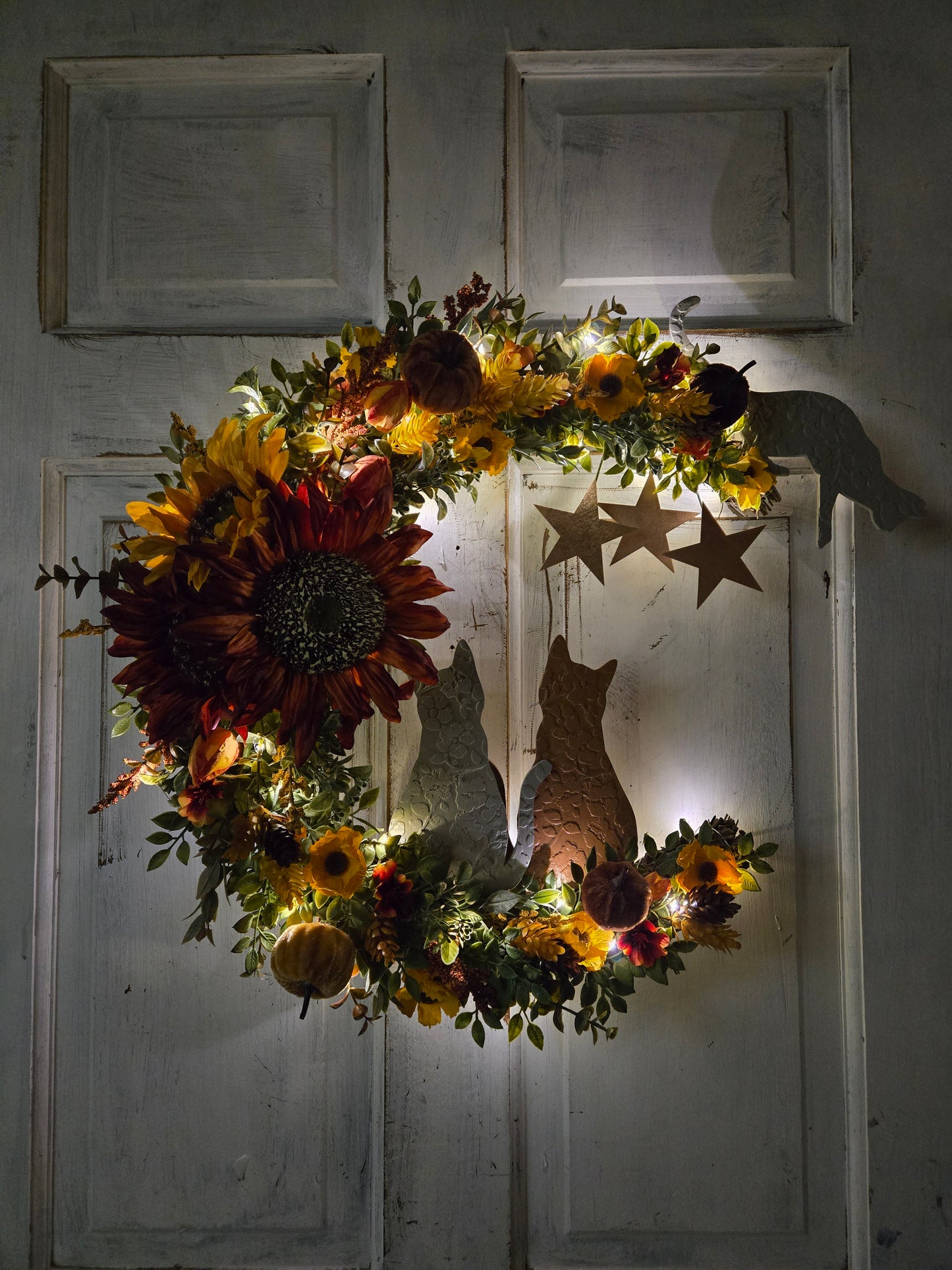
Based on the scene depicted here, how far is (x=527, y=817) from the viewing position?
2.86 ft

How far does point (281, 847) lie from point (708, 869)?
0.44 metres

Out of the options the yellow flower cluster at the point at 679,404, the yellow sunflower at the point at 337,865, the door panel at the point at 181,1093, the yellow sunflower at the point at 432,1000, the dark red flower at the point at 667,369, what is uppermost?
the dark red flower at the point at 667,369

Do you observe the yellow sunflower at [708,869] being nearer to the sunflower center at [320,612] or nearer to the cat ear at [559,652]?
the cat ear at [559,652]

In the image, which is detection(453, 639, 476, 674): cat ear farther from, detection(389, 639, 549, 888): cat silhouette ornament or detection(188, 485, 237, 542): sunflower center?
detection(188, 485, 237, 542): sunflower center

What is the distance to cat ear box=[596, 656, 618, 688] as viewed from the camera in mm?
939

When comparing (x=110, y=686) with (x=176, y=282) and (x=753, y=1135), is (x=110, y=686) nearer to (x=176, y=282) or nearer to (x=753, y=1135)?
(x=176, y=282)

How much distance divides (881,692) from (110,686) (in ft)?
3.04

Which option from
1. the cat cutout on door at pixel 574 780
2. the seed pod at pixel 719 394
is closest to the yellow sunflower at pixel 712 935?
the cat cutout on door at pixel 574 780

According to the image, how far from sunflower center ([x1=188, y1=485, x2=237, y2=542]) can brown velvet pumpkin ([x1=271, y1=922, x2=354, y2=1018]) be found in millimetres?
386

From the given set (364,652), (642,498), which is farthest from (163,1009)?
(642,498)

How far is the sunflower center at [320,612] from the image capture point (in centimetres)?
72

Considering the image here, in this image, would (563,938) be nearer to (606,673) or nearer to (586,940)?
(586,940)

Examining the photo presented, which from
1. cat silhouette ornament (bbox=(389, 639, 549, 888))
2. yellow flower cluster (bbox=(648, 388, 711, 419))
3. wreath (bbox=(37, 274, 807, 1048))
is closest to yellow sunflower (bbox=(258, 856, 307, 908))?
wreath (bbox=(37, 274, 807, 1048))

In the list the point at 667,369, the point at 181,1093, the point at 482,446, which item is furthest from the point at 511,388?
the point at 181,1093
